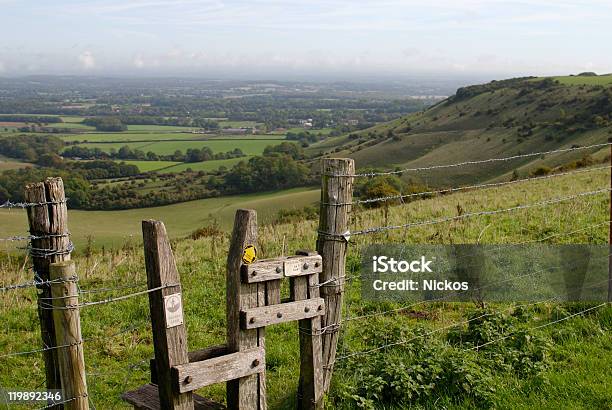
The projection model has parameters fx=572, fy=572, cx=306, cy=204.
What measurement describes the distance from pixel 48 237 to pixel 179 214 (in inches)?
1891

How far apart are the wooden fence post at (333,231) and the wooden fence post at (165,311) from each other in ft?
4.70

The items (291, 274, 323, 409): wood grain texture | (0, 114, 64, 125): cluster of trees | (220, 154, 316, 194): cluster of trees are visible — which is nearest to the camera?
(291, 274, 323, 409): wood grain texture

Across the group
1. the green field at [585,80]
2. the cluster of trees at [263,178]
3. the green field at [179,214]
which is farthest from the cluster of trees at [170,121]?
the green field at [585,80]

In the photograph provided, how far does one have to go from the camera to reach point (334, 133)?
133 meters

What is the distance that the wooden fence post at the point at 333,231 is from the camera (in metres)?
5.04

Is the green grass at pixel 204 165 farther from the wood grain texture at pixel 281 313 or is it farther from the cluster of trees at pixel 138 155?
the wood grain texture at pixel 281 313

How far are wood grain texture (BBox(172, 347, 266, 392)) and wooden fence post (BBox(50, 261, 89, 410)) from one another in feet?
2.37

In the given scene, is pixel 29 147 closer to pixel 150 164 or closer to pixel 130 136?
pixel 150 164

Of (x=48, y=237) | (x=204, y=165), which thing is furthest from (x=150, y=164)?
(x=48, y=237)

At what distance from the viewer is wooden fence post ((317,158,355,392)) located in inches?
198

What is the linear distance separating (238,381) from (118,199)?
52505mm

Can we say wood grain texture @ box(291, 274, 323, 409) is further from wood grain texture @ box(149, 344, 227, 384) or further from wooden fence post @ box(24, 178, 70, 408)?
wooden fence post @ box(24, 178, 70, 408)

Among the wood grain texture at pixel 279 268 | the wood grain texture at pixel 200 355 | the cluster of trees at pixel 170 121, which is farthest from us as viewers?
the cluster of trees at pixel 170 121

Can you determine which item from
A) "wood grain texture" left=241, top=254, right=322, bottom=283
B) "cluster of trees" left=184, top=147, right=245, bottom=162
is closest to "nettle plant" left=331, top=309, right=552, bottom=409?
"wood grain texture" left=241, top=254, right=322, bottom=283
